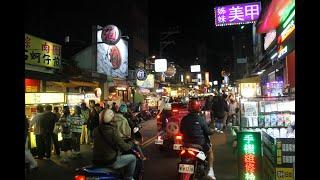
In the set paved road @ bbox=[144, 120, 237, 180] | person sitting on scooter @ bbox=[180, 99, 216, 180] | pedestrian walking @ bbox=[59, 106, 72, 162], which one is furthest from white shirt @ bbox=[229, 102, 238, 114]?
person sitting on scooter @ bbox=[180, 99, 216, 180]

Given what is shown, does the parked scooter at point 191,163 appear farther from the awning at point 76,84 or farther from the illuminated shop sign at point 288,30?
the awning at point 76,84

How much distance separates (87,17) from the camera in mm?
32156

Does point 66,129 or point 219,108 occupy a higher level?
point 219,108

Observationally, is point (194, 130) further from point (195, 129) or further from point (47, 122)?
point (47, 122)

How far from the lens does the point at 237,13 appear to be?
→ 2600cm

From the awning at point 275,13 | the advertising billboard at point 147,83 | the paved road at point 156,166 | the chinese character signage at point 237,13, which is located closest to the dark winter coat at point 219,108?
the paved road at point 156,166

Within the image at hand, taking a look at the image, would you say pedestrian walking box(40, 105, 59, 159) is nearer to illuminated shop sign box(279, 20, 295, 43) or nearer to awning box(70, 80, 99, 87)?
awning box(70, 80, 99, 87)

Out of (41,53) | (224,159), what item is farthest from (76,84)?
(224,159)

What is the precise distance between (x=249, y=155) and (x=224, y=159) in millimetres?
→ 5008

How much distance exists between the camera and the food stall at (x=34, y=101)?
14.2 meters

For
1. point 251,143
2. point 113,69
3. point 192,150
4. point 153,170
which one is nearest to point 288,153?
point 251,143

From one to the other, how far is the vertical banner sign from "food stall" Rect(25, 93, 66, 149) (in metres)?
8.52
